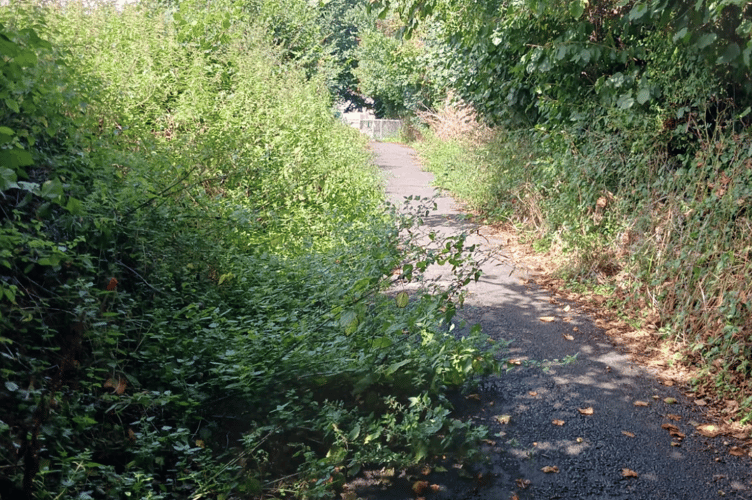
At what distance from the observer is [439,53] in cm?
2019

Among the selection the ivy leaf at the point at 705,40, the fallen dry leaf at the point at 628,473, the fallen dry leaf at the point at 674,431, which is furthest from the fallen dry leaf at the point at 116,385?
the ivy leaf at the point at 705,40

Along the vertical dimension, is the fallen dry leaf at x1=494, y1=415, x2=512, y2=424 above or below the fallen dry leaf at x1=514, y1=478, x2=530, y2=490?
above

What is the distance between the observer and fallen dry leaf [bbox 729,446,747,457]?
15.4 feet

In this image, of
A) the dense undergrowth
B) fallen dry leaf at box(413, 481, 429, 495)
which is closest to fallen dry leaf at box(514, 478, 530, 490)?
the dense undergrowth

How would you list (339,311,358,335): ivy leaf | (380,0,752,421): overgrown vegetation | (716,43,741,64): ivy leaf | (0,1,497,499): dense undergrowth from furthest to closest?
(716,43,741,64): ivy leaf < (380,0,752,421): overgrown vegetation < (339,311,358,335): ivy leaf < (0,1,497,499): dense undergrowth

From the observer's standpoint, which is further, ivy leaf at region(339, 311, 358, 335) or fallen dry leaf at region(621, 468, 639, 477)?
fallen dry leaf at region(621, 468, 639, 477)

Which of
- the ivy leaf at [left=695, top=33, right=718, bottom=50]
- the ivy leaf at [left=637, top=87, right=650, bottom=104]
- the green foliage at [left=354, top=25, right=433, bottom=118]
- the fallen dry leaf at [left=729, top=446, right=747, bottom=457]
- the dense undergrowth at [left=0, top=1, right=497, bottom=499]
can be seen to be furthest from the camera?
the green foliage at [left=354, top=25, right=433, bottom=118]

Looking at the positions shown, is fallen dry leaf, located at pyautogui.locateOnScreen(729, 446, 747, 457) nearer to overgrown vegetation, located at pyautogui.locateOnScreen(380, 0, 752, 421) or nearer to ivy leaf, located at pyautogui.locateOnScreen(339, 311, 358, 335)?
overgrown vegetation, located at pyautogui.locateOnScreen(380, 0, 752, 421)

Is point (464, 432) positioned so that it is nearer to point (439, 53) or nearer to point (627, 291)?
point (627, 291)

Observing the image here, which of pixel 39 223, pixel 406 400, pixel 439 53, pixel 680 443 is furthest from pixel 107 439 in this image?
pixel 439 53

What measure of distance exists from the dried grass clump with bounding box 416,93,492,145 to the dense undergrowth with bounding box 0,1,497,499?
10.2 m

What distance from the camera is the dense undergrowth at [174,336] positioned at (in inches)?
139

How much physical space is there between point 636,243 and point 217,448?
5660 millimetres

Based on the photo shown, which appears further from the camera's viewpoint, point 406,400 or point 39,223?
point 406,400
